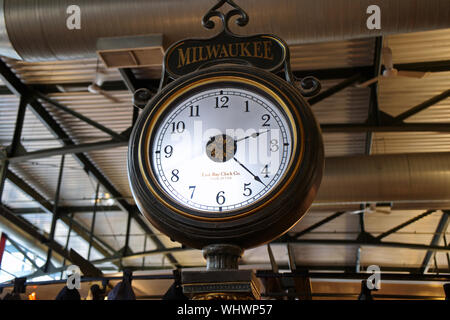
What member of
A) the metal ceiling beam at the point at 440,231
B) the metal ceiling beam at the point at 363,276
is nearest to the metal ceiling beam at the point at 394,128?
the metal ceiling beam at the point at 363,276

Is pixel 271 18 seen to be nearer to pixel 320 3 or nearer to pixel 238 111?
pixel 320 3

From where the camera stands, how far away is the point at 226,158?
1164mm

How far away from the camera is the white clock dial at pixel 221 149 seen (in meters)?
1.10

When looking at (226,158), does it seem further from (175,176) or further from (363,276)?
(363,276)

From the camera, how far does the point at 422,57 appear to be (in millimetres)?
6613

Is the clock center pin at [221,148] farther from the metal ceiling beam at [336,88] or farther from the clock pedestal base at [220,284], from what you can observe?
the metal ceiling beam at [336,88]

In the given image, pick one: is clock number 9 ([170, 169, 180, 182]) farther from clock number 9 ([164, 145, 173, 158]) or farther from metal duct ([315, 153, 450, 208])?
metal duct ([315, 153, 450, 208])

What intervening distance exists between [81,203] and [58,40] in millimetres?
9152

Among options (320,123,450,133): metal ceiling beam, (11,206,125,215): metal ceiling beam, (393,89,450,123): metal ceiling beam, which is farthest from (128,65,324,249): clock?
(11,206,125,215): metal ceiling beam

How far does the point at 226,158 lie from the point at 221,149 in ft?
0.09

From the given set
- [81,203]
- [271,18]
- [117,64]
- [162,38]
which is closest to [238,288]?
[271,18]

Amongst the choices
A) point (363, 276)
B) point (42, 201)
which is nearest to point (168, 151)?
point (363, 276)

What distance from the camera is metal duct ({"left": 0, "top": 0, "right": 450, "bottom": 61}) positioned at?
3.59 meters

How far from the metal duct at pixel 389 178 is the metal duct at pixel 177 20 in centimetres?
276
